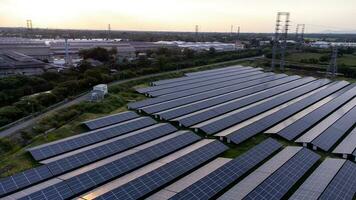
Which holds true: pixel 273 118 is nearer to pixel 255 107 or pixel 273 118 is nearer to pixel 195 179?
pixel 255 107

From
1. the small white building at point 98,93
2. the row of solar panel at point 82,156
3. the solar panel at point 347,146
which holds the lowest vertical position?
the solar panel at point 347,146

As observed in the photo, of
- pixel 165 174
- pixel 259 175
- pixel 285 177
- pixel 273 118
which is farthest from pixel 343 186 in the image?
pixel 273 118

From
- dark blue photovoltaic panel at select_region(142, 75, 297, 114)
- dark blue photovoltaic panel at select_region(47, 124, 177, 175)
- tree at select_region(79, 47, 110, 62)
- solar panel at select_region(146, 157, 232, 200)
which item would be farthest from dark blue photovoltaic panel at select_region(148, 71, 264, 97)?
tree at select_region(79, 47, 110, 62)

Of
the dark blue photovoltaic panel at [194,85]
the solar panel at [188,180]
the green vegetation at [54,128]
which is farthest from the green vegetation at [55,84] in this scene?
the solar panel at [188,180]

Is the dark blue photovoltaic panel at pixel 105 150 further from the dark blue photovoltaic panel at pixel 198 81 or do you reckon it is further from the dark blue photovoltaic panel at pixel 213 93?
the dark blue photovoltaic panel at pixel 198 81

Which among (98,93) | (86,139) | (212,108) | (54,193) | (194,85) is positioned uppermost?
(98,93)

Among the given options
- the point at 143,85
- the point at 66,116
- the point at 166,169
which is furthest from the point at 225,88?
the point at 166,169
